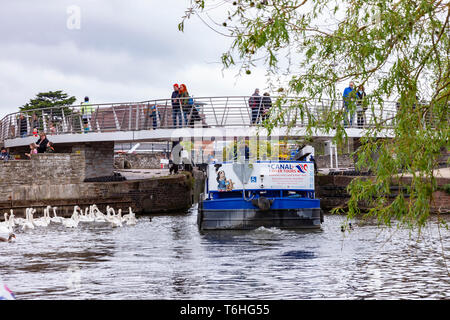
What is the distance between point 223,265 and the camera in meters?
15.2

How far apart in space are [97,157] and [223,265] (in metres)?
18.1

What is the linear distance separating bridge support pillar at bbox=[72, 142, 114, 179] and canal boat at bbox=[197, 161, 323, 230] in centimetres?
995

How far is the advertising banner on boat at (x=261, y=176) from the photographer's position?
22312 millimetres

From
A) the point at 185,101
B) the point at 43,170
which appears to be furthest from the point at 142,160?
the point at 43,170

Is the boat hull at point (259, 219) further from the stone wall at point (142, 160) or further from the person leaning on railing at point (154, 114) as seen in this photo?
the stone wall at point (142, 160)

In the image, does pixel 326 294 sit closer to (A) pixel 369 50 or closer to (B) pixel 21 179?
(A) pixel 369 50

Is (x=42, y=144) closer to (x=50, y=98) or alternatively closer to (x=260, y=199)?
(x=260, y=199)

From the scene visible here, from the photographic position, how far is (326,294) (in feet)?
38.1

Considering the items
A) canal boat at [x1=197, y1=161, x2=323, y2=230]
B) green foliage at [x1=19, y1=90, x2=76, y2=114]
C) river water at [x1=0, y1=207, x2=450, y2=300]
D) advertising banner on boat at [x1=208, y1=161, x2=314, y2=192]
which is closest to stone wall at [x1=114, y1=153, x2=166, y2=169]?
green foliage at [x1=19, y1=90, x2=76, y2=114]

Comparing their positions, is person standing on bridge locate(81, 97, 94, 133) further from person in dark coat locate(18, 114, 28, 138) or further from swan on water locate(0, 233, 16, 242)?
swan on water locate(0, 233, 16, 242)

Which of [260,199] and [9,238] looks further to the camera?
[260,199]

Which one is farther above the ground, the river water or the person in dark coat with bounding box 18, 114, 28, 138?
the person in dark coat with bounding box 18, 114, 28, 138

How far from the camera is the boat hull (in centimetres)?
2177

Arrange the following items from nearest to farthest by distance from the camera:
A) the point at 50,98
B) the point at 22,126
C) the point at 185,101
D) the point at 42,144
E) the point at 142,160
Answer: the point at 185,101
the point at 42,144
the point at 22,126
the point at 142,160
the point at 50,98
